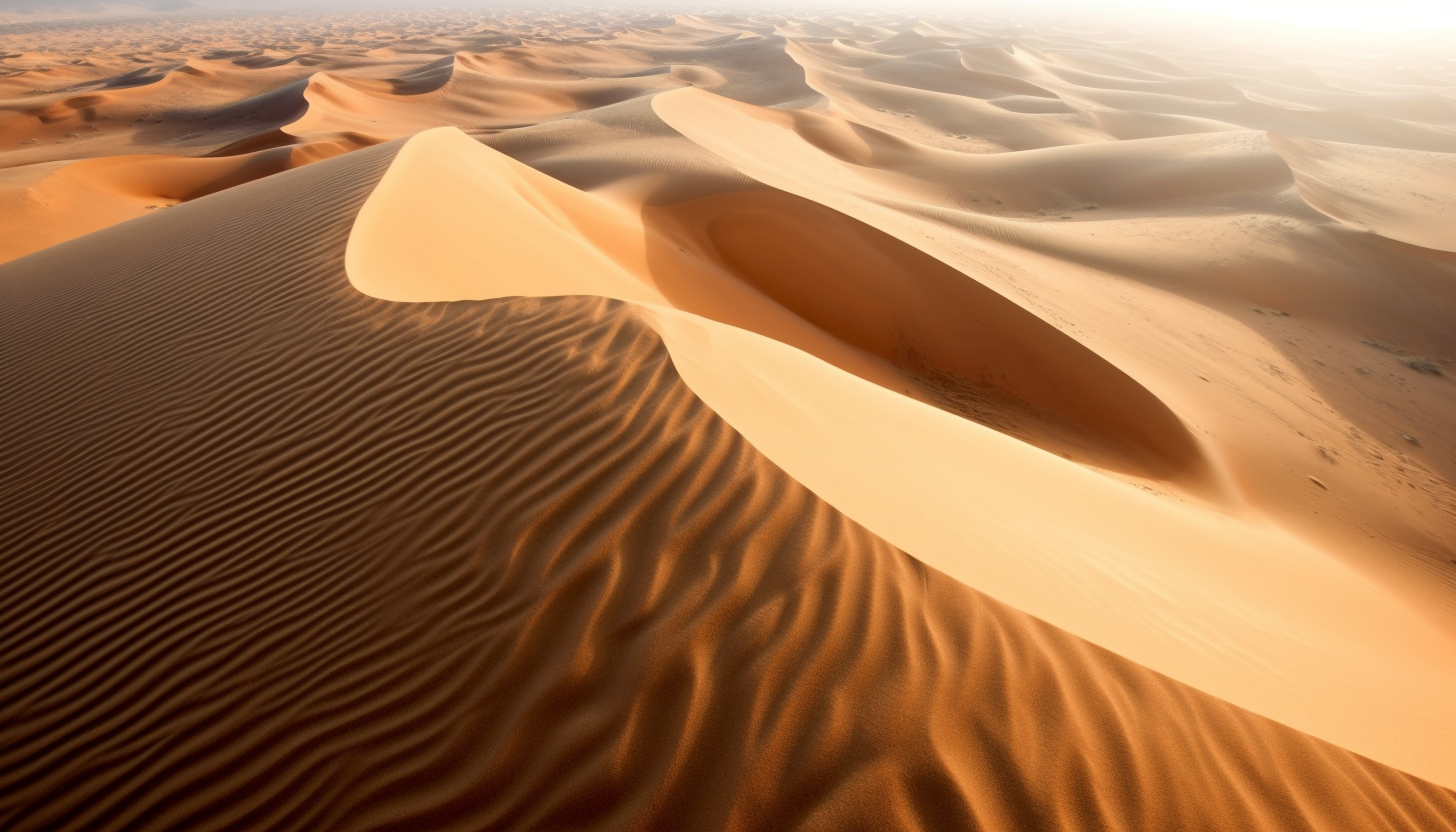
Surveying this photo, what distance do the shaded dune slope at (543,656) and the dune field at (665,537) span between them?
1 cm

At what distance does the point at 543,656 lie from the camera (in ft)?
7.39

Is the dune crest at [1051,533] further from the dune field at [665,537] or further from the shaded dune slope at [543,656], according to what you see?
the shaded dune slope at [543,656]

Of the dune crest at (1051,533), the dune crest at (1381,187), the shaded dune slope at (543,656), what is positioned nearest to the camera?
the shaded dune slope at (543,656)

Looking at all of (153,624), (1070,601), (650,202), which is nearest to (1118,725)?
(1070,601)

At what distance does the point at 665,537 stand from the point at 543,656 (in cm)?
58

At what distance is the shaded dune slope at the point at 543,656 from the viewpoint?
197 cm

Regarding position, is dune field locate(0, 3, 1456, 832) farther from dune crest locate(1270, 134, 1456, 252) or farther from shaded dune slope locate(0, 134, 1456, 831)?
dune crest locate(1270, 134, 1456, 252)

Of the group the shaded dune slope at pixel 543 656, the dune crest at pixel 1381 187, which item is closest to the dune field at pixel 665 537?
the shaded dune slope at pixel 543 656

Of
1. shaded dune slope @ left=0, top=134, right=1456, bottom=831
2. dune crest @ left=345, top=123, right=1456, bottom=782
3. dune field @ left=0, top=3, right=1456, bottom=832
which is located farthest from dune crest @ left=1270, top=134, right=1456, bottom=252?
shaded dune slope @ left=0, top=134, right=1456, bottom=831

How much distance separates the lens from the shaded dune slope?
197 cm

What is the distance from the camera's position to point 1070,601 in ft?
8.87

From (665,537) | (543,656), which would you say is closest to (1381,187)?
(665,537)

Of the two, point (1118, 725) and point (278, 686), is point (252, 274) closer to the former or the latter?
point (278, 686)

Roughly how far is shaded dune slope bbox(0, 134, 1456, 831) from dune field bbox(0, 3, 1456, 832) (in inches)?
0.6
